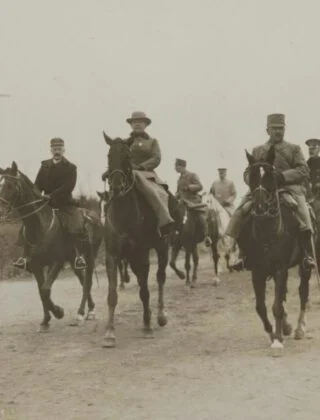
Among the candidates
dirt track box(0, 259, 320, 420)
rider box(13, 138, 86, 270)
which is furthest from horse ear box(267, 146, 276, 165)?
rider box(13, 138, 86, 270)

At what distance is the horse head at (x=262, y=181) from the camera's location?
395 inches

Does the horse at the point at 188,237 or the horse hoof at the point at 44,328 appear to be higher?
the horse at the point at 188,237

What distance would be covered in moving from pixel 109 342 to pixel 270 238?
2.73m

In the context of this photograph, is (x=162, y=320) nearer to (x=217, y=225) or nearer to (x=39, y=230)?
(x=39, y=230)

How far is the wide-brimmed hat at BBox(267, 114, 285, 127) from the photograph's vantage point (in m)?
11.1

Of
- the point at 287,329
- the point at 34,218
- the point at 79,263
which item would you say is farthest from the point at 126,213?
the point at 287,329

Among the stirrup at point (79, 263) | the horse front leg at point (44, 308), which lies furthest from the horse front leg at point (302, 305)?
the horse front leg at point (44, 308)

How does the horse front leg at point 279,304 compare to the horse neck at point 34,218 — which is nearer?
the horse front leg at point 279,304

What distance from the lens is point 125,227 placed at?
37.7 feet

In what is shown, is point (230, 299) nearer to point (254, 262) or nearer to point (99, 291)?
point (99, 291)

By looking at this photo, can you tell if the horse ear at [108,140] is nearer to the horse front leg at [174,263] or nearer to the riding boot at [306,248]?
the riding boot at [306,248]

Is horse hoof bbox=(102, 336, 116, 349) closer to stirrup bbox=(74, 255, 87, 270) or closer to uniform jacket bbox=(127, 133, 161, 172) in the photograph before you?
stirrup bbox=(74, 255, 87, 270)

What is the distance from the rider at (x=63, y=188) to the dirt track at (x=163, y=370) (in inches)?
61.5

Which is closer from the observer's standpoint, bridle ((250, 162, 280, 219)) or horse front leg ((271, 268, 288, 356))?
bridle ((250, 162, 280, 219))
